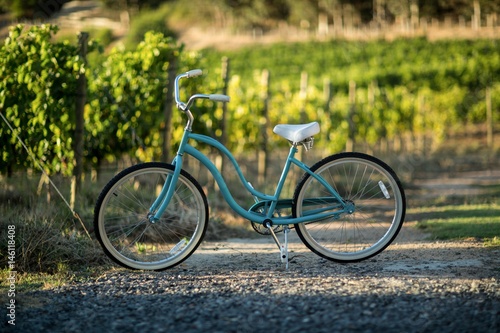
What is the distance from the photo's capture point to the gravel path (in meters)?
2.94

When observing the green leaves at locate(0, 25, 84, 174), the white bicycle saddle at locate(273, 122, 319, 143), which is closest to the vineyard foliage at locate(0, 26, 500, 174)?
the green leaves at locate(0, 25, 84, 174)

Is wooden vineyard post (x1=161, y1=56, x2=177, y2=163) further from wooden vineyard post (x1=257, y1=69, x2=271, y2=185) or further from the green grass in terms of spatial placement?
wooden vineyard post (x1=257, y1=69, x2=271, y2=185)

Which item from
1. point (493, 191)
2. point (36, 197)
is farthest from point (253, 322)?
point (493, 191)

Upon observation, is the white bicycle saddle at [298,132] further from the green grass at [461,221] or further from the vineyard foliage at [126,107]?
the vineyard foliage at [126,107]

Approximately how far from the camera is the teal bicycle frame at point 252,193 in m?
3.98

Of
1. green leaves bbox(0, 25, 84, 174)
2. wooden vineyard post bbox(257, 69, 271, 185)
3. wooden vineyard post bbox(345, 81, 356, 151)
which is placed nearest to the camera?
green leaves bbox(0, 25, 84, 174)

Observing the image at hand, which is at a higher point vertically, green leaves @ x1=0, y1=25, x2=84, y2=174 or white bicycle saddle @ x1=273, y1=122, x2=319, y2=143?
green leaves @ x1=0, y1=25, x2=84, y2=174

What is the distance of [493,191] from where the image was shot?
9461mm

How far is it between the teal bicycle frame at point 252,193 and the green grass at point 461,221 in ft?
4.49

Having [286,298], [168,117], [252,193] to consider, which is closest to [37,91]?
[168,117]

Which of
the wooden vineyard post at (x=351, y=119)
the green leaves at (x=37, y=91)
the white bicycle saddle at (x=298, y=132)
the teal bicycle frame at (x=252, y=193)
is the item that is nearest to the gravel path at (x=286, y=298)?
the teal bicycle frame at (x=252, y=193)

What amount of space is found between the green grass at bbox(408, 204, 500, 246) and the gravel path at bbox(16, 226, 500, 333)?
80 cm

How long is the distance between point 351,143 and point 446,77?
1155 centimetres

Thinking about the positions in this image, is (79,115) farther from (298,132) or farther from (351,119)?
(351,119)
